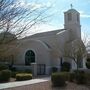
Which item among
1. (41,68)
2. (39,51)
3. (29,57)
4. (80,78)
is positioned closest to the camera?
(80,78)

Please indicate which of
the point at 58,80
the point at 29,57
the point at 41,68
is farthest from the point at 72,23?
the point at 58,80

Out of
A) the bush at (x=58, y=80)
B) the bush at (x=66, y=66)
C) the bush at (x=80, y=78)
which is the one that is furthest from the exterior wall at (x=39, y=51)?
the bush at (x=58, y=80)

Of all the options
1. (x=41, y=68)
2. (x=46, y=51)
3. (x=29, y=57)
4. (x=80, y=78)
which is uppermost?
(x=46, y=51)

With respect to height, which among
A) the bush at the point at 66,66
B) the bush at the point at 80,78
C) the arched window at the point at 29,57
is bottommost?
the bush at the point at 80,78

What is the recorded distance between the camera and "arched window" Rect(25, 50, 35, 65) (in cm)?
3145

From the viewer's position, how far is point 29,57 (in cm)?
3177

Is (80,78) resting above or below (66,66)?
below

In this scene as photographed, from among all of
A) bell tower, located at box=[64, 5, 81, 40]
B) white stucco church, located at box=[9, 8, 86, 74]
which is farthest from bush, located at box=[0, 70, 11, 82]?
bell tower, located at box=[64, 5, 81, 40]

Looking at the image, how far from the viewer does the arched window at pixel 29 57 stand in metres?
31.4

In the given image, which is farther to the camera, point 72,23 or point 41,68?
point 72,23

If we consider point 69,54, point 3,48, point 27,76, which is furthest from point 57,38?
point 3,48

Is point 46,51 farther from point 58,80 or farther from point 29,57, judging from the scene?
point 58,80

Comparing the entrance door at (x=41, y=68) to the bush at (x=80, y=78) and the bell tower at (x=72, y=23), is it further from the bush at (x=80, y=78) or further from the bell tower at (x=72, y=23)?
the bush at (x=80, y=78)

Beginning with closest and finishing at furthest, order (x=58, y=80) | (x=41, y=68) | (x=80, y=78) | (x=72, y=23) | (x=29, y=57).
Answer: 1. (x=58, y=80)
2. (x=80, y=78)
3. (x=41, y=68)
4. (x=29, y=57)
5. (x=72, y=23)
